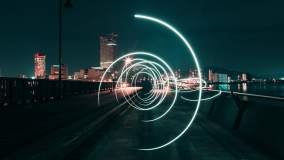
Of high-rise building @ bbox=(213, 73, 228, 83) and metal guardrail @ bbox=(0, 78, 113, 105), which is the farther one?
high-rise building @ bbox=(213, 73, 228, 83)

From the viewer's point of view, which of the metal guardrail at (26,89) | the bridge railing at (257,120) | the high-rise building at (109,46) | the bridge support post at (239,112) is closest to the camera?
the bridge railing at (257,120)

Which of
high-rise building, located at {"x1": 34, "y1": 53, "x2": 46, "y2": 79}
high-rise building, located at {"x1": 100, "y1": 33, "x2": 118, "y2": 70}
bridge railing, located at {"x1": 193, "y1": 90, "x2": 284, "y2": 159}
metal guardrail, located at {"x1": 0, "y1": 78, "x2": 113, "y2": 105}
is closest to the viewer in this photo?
bridge railing, located at {"x1": 193, "y1": 90, "x2": 284, "y2": 159}

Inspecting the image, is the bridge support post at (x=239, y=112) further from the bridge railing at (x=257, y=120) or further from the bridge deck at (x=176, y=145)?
the bridge deck at (x=176, y=145)

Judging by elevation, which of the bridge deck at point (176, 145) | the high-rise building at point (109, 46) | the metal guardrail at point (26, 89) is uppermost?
the high-rise building at point (109, 46)

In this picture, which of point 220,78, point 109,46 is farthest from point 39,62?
point 220,78

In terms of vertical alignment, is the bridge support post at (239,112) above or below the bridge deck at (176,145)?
above

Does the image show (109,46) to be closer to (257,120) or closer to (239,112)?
(239,112)

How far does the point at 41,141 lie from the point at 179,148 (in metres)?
3.45

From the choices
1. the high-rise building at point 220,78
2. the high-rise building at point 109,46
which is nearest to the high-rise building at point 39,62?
the high-rise building at point 109,46

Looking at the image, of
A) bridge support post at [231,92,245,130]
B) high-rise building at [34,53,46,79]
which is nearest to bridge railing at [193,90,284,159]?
bridge support post at [231,92,245,130]

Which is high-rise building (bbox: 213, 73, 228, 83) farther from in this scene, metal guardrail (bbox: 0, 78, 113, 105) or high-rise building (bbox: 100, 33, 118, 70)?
metal guardrail (bbox: 0, 78, 113, 105)

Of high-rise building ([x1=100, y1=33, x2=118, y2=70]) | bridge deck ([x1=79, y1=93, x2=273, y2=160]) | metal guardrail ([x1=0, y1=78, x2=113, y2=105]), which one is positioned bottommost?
bridge deck ([x1=79, y1=93, x2=273, y2=160])

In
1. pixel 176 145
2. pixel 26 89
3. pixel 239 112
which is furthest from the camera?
pixel 26 89

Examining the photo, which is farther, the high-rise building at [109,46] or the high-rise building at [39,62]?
the high-rise building at [39,62]
